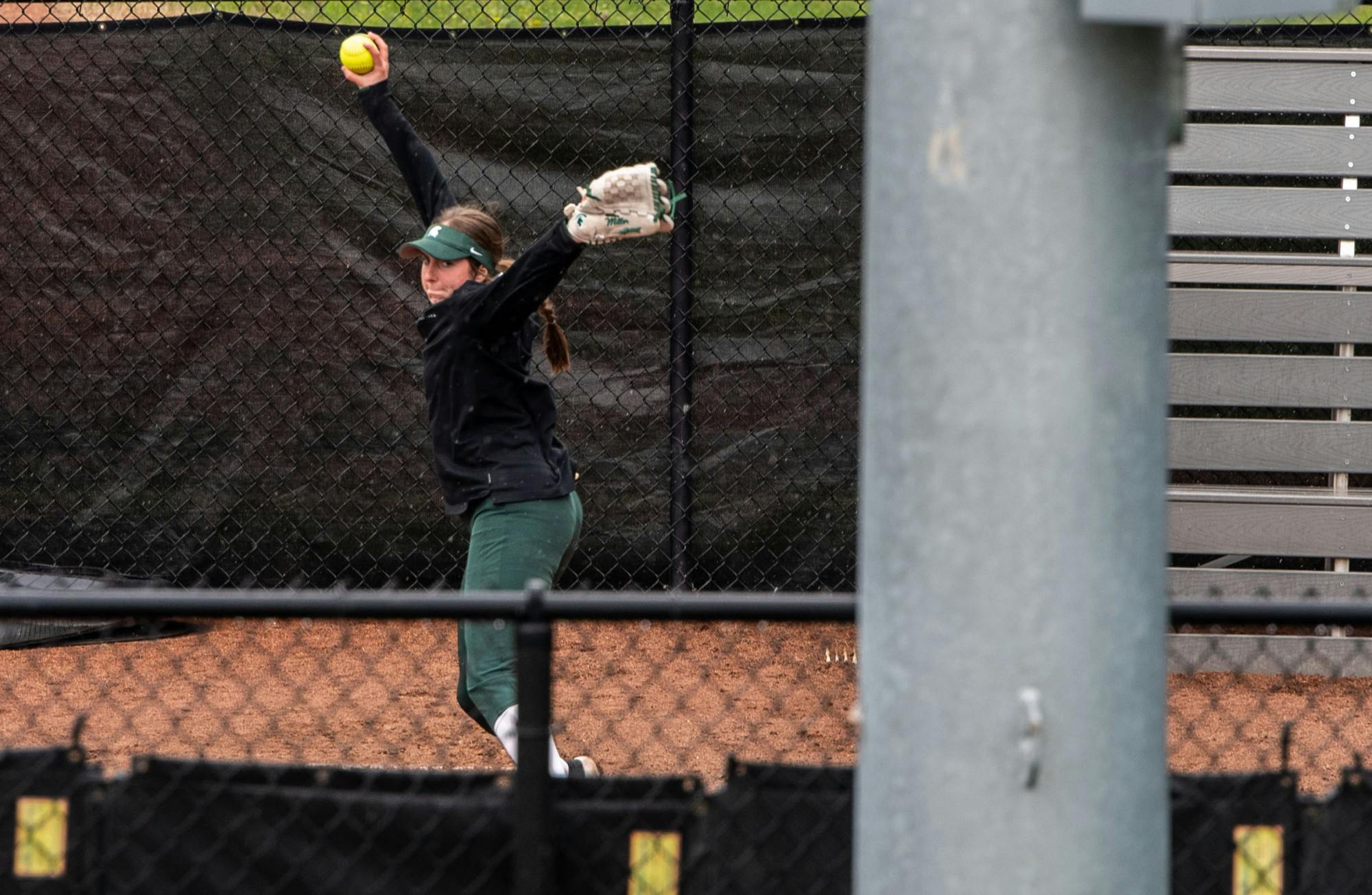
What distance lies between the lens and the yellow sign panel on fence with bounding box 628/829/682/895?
2041mm

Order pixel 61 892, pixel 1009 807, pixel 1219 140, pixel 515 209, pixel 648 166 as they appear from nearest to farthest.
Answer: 1. pixel 1009 807
2. pixel 61 892
3. pixel 648 166
4. pixel 1219 140
5. pixel 515 209

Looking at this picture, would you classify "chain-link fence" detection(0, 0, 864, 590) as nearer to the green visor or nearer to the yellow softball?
the yellow softball

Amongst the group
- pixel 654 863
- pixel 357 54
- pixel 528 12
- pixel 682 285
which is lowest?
pixel 654 863

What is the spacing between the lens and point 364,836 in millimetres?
2043

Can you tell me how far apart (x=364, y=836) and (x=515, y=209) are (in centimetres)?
457

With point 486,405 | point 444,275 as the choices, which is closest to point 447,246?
point 444,275

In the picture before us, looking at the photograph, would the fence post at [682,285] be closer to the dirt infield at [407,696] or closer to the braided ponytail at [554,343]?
the dirt infield at [407,696]

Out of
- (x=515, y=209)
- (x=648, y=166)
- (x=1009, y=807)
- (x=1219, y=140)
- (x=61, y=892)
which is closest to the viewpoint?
(x=1009, y=807)

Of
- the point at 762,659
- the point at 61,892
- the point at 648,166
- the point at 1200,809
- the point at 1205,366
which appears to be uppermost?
the point at 648,166

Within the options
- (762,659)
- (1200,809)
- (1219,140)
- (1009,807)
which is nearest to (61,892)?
(1009,807)

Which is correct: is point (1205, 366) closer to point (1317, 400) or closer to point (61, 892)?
point (1317, 400)

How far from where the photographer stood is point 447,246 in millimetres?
3945

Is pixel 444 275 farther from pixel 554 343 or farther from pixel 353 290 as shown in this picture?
pixel 353 290

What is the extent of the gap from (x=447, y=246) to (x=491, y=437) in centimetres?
53
